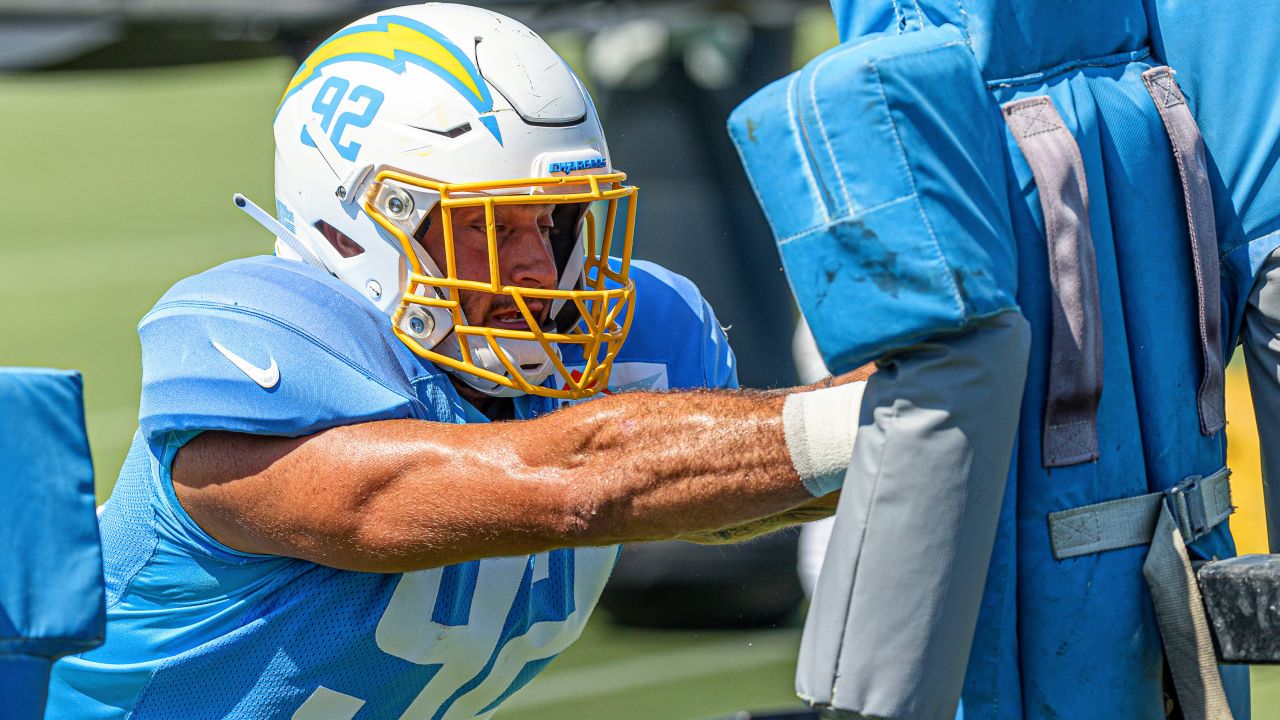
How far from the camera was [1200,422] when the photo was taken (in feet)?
4.87

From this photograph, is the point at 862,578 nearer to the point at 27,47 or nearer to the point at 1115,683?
the point at 1115,683

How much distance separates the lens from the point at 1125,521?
141cm

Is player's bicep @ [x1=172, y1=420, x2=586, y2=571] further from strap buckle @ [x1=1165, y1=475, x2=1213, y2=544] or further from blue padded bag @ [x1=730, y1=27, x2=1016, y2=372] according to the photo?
strap buckle @ [x1=1165, y1=475, x2=1213, y2=544]

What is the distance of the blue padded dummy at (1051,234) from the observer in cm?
126

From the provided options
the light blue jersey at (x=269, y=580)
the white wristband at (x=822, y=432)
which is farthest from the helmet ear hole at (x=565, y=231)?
the white wristband at (x=822, y=432)

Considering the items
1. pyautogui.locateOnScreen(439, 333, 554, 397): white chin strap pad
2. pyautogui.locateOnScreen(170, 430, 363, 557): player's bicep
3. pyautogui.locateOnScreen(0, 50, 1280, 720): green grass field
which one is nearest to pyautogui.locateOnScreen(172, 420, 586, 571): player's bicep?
pyautogui.locateOnScreen(170, 430, 363, 557): player's bicep

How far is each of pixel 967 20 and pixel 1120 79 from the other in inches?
7.3

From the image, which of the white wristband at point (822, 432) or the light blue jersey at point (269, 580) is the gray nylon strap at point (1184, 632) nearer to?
the white wristband at point (822, 432)

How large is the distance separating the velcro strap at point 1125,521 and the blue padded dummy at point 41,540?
89 cm

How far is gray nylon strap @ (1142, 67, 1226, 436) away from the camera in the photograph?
4.72 feet

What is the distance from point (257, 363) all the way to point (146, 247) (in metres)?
8.63

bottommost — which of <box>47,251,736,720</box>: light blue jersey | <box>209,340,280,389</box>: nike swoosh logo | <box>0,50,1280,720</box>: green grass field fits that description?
<box>0,50,1280,720</box>: green grass field

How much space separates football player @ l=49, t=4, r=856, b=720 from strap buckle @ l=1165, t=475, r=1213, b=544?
0.39 metres

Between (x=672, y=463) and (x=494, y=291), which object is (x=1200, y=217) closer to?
(x=672, y=463)
